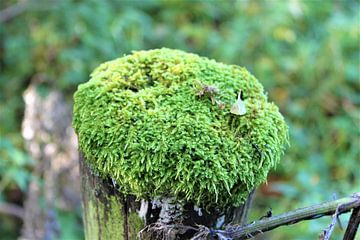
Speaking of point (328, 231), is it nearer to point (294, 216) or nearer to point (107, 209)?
point (294, 216)

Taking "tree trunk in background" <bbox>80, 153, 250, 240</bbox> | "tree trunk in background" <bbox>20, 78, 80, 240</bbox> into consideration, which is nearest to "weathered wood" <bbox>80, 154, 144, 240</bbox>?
"tree trunk in background" <bbox>80, 153, 250, 240</bbox>

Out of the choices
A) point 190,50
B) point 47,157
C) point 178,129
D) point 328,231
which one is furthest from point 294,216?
point 190,50

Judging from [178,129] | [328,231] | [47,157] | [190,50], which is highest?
[190,50]

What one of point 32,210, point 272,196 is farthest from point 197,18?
point 32,210

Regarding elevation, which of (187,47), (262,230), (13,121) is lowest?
(262,230)

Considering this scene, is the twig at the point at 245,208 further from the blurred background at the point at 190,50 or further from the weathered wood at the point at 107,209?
the blurred background at the point at 190,50

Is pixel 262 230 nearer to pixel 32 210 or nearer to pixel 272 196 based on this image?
pixel 32 210

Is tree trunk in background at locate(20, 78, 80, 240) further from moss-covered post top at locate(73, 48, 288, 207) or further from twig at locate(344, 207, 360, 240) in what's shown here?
twig at locate(344, 207, 360, 240)
